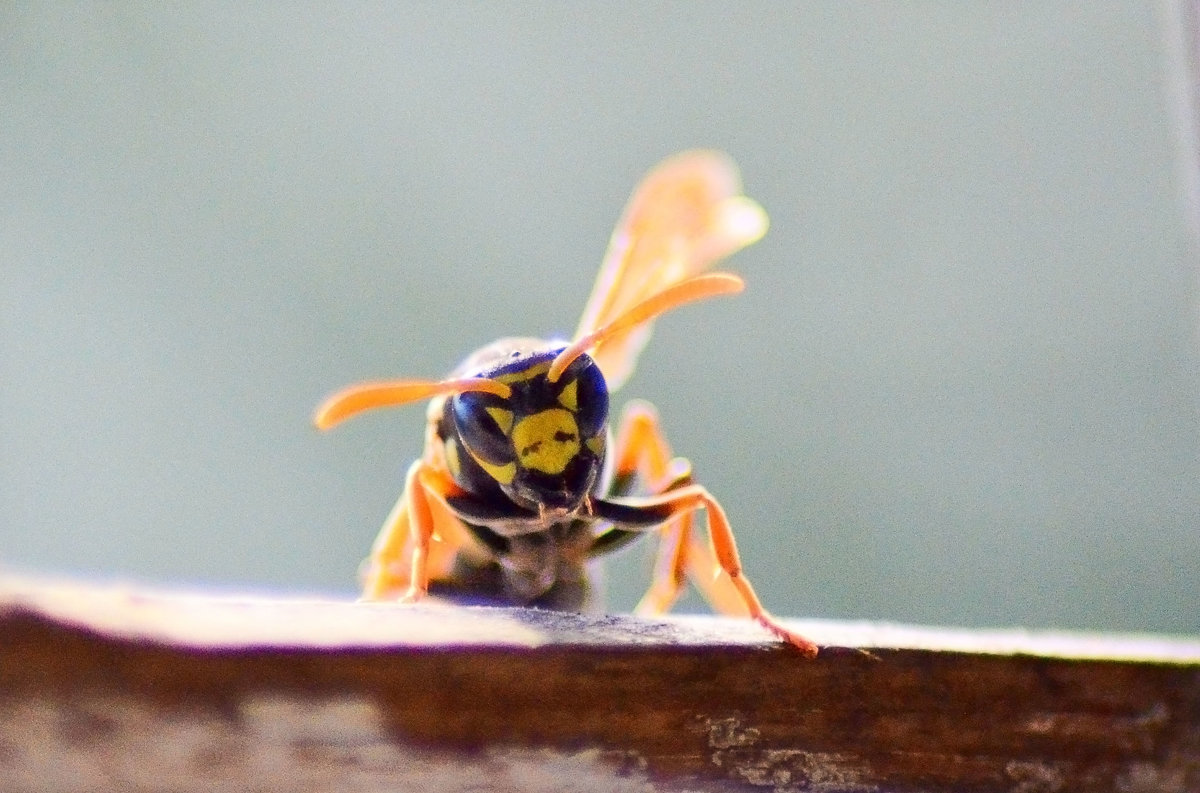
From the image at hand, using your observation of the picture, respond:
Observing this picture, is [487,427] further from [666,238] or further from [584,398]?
[666,238]

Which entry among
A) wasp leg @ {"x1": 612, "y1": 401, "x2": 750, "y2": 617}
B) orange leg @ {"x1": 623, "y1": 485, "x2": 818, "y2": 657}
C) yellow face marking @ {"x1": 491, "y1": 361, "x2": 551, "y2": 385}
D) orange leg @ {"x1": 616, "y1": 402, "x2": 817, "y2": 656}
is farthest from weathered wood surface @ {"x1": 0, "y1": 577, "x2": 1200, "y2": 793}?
wasp leg @ {"x1": 612, "y1": 401, "x2": 750, "y2": 617}

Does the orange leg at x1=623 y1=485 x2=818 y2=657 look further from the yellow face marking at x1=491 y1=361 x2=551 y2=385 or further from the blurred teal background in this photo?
the blurred teal background

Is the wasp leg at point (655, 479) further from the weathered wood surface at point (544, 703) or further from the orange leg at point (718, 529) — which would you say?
the weathered wood surface at point (544, 703)

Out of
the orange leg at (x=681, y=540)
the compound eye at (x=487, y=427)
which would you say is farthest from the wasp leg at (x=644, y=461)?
the compound eye at (x=487, y=427)

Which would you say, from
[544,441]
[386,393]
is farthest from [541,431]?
[386,393]

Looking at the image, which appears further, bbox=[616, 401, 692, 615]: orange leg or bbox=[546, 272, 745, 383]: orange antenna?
bbox=[616, 401, 692, 615]: orange leg

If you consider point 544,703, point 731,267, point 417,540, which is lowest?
point 544,703

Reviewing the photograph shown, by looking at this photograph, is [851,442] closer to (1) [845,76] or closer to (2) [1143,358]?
(2) [1143,358]

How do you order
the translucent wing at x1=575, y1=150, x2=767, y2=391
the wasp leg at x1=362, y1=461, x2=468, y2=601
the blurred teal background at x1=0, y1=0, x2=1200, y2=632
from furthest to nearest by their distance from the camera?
the blurred teal background at x1=0, y1=0, x2=1200, y2=632 → the translucent wing at x1=575, y1=150, x2=767, y2=391 → the wasp leg at x1=362, y1=461, x2=468, y2=601

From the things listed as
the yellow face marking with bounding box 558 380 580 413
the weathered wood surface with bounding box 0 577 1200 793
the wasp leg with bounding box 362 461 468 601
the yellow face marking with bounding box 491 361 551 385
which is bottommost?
the weathered wood surface with bounding box 0 577 1200 793
